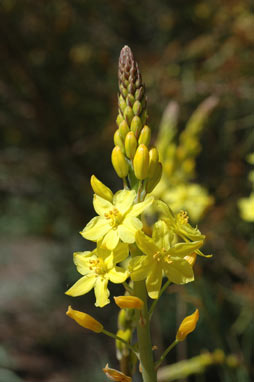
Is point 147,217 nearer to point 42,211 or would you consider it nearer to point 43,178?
point 43,178

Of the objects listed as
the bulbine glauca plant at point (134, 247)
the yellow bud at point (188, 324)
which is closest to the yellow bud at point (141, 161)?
the bulbine glauca plant at point (134, 247)

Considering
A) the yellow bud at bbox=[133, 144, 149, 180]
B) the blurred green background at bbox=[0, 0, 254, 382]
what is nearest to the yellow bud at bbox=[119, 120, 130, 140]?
the yellow bud at bbox=[133, 144, 149, 180]

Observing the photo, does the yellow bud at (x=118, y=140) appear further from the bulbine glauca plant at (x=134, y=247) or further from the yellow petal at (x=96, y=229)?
the yellow petal at (x=96, y=229)

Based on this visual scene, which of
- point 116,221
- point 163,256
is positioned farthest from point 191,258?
point 116,221

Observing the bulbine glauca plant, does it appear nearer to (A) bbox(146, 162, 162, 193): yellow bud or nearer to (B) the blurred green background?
(A) bbox(146, 162, 162, 193): yellow bud

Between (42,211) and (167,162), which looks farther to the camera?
(42,211)

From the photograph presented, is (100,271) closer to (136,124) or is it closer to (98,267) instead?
(98,267)

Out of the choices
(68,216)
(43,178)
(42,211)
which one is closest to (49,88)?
(43,178)

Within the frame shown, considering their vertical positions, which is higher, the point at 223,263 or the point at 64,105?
the point at 64,105
